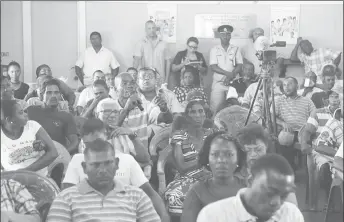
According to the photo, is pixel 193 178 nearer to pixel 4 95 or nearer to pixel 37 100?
pixel 4 95

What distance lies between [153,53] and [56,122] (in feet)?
8.86

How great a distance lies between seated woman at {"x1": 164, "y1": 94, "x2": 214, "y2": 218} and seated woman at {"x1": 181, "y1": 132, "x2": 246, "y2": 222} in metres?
0.39

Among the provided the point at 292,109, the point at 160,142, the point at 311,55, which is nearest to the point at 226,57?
the point at 311,55

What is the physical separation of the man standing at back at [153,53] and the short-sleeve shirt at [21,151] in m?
3.20

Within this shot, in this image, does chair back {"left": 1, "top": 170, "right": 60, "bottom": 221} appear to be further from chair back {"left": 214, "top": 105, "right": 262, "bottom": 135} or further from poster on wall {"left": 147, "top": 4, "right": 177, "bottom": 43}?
poster on wall {"left": 147, "top": 4, "right": 177, "bottom": 43}

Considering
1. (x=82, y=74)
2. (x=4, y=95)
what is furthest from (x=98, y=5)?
(x=4, y=95)

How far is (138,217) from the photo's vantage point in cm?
205

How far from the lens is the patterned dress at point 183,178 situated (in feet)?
8.54

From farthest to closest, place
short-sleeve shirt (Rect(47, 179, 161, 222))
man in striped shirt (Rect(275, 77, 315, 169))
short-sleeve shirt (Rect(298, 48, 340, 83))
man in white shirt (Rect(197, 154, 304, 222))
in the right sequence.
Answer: short-sleeve shirt (Rect(298, 48, 340, 83))
man in striped shirt (Rect(275, 77, 315, 169))
short-sleeve shirt (Rect(47, 179, 161, 222))
man in white shirt (Rect(197, 154, 304, 222))

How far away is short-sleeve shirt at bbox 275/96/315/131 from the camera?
417cm

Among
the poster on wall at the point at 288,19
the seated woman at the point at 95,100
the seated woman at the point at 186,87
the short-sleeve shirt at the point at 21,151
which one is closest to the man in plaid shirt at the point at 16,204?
the short-sleeve shirt at the point at 21,151

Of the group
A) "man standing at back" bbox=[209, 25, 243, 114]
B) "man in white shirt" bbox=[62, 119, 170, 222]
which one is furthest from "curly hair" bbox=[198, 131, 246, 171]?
"man standing at back" bbox=[209, 25, 243, 114]

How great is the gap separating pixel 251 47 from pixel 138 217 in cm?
431

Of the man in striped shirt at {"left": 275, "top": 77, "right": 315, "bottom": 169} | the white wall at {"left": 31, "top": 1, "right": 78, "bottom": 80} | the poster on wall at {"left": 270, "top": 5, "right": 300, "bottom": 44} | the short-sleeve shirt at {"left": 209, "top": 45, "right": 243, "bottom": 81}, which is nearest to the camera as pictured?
the man in striped shirt at {"left": 275, "top": 77, "right": 315, "bottom": 169}
